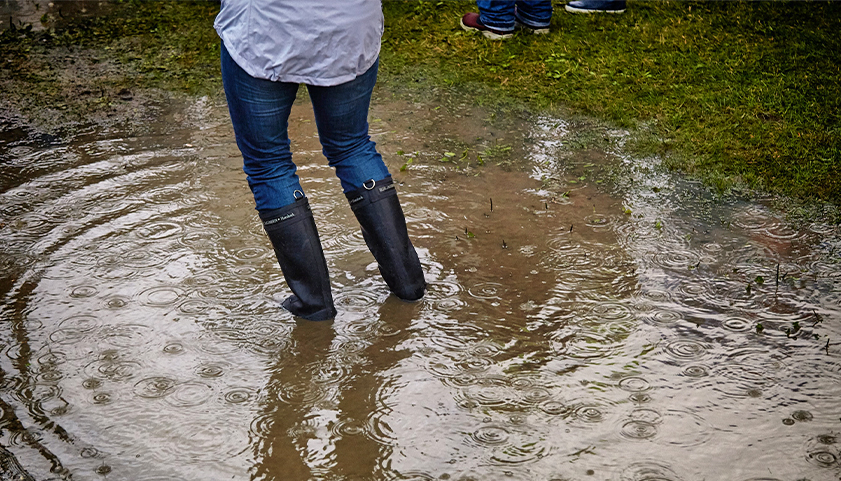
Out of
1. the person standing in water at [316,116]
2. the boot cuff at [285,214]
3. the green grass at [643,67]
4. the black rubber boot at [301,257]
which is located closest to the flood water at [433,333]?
the black rubber boot at [301,257]

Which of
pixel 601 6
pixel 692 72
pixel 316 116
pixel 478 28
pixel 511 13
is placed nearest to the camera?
pixel 316 116

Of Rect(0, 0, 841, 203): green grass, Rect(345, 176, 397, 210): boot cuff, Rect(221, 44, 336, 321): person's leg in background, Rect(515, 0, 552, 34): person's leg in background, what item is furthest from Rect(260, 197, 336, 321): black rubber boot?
Rect(515, 0, 552, 34): person's leg in background

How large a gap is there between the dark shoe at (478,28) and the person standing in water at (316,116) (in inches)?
150

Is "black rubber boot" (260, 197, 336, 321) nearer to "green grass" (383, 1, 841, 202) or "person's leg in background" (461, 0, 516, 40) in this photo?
"green grass" (383, 1, 841, 202)

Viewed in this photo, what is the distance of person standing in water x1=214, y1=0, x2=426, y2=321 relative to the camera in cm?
267

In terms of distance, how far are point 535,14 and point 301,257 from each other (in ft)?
14.2

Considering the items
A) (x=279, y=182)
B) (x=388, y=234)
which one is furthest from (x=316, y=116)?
(x=388, y=234)

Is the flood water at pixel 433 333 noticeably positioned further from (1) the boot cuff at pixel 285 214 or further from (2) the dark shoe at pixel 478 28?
(2) the dark shoe at pixel 478 28

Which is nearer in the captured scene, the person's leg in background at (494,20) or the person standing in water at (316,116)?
the person standing in water at (316,116)

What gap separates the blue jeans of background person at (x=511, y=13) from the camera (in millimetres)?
6488

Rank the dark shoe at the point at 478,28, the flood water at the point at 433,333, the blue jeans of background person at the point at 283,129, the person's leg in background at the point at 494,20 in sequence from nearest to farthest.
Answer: the flood water at the point at 433,333 → the blue jeans of background person at the point at 283,129 → the person's leg in background at the point at 494,20 → the dark shoe at the point at 478,28

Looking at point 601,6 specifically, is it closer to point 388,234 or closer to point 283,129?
point 388,234

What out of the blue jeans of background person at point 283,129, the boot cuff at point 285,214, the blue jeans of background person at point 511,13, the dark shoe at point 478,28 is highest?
the blue jeans of background person at point 283,129

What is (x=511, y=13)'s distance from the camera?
652 centimetres
